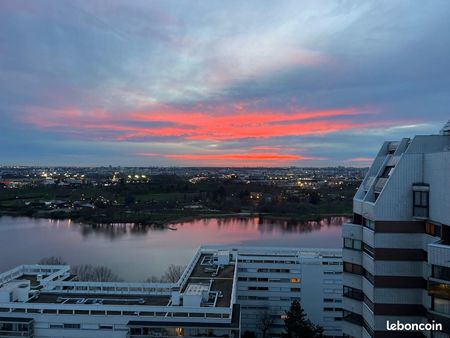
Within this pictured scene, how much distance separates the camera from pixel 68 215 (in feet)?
56.2

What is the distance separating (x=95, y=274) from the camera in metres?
7.18

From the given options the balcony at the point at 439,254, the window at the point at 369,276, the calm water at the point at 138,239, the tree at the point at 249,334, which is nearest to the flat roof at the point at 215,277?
the tree at the point at 249,334

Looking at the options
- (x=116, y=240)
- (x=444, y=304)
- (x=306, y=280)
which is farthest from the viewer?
(x=116, y=240)

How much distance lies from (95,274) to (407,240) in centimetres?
608

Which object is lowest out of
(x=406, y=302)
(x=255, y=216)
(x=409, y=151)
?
(x=255, y=216)

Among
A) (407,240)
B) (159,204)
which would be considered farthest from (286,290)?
(159,204)

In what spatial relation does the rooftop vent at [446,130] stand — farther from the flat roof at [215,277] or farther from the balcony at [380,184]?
the flat roof at [215,277]

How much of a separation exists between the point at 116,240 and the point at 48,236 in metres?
2.23

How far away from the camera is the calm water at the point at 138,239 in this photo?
8.94m

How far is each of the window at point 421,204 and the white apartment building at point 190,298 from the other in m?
2.18

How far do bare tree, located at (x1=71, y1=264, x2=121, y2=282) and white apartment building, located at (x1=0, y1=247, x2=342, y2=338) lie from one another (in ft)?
4.23

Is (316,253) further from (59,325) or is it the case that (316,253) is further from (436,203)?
(436,203)

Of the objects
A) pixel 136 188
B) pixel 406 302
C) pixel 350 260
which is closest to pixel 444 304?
pixel 406 302

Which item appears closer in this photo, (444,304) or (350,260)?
(444,304)
